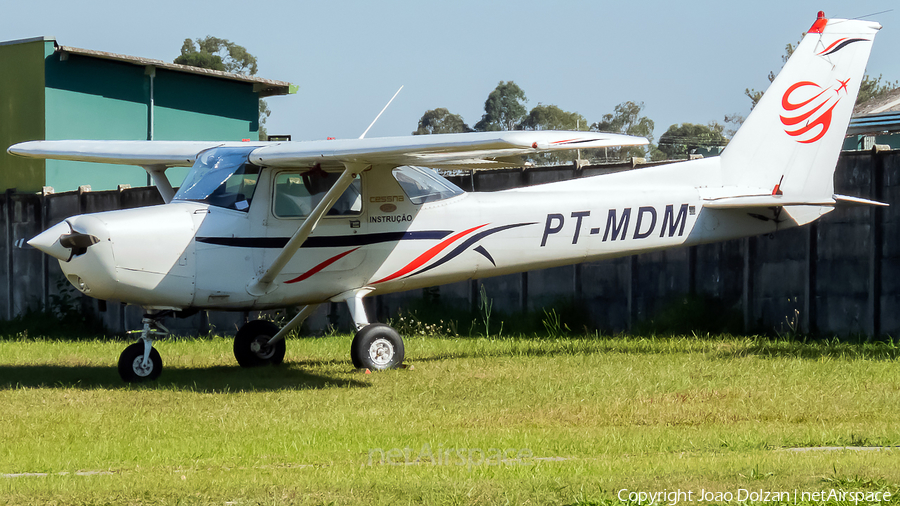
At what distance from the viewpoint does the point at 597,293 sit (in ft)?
45.6

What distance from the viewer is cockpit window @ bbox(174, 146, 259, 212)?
31.1 feet

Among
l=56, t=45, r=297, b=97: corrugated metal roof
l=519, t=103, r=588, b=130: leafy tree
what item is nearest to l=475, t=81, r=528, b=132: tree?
l=519, t=103, r=588, b=130: leafy tree

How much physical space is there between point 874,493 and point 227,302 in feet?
21.6

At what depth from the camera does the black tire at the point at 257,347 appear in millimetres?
10844

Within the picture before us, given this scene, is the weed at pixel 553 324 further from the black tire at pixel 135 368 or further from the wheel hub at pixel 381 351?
the black tire at pixel 135 368

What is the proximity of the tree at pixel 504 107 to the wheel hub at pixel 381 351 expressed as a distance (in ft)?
295

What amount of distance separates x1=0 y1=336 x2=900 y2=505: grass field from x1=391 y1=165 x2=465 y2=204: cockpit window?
1.85m

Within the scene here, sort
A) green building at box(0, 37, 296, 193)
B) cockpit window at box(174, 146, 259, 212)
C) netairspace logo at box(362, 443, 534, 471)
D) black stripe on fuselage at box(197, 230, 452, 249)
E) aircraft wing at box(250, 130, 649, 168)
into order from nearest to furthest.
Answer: netairspace logo at box(362, 443, 534, 471) → aircraft wing at box(250, 130, 649, 168) → black stripe on fuselage at box(197, 230, 452, 249) → cockpit window at box(174, 146, 259, 212) → green building at box(0, 37, 296, 193)

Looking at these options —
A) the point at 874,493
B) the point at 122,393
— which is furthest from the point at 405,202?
the point at 874,493

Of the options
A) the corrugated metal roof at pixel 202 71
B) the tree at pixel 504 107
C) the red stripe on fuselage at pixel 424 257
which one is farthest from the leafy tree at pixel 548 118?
the red stripe on fuselage at pixel 424 257

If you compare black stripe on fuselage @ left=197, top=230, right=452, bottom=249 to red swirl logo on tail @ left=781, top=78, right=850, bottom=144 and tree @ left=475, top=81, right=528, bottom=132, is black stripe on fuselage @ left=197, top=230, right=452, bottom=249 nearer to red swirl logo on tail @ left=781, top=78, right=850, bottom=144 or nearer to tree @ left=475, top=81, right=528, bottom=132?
red swirl logo on tail @ left=781, top=78, right=850, bottom=144

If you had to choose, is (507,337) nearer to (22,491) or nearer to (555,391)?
(555,391)

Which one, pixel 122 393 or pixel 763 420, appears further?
pixel 122 393

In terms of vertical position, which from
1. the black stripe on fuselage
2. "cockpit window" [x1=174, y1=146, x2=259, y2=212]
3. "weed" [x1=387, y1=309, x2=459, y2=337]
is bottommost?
"weed" [x1=387, y1=309, x2=459, y2=337]
